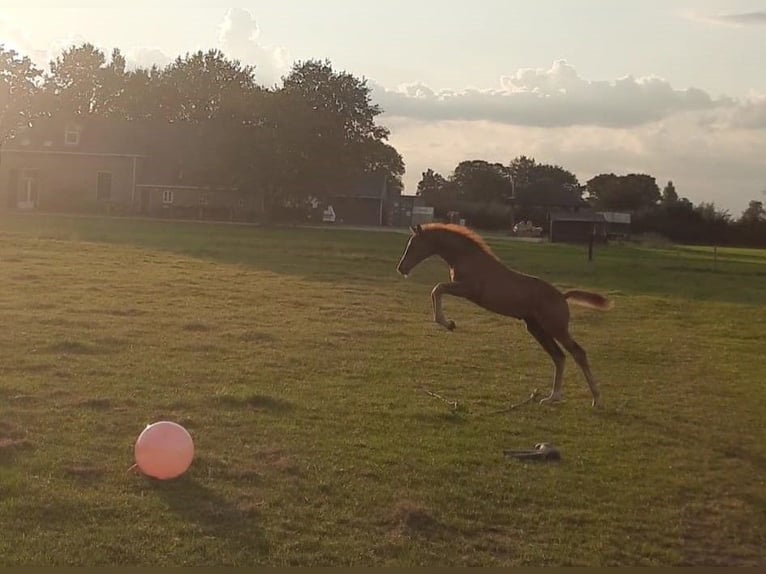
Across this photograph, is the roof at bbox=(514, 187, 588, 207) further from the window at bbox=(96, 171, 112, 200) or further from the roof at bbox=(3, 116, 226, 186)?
the window at bbox=(96, 171, 112, 200)

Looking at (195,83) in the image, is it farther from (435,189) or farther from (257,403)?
(257,403)

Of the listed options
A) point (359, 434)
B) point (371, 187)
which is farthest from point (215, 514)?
point (371, 187)

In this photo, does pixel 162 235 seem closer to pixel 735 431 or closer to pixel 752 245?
pixel 735 431

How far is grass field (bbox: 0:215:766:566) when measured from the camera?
6.62m

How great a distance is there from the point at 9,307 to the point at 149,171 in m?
52.2

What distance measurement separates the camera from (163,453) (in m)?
7.71

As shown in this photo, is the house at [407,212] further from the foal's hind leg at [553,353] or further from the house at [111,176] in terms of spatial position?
the foal's hind leg at [553,353]

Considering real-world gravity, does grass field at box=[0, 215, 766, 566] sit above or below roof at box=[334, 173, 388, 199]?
below

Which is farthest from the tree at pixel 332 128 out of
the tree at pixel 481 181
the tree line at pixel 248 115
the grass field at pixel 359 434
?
the grass field at pixel 359 434

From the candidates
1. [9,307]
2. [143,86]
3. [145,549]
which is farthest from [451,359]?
[143,86]

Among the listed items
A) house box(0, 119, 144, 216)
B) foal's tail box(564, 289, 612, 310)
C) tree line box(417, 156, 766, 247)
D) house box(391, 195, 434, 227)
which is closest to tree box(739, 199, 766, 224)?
tree line box(417, 156, 766, 247)

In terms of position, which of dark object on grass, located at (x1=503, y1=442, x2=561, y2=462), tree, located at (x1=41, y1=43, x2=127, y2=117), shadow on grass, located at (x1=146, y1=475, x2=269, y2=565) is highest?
tree, located at (x1=41, y1=43, x2=127, y2=117)

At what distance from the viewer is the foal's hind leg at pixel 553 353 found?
11.6 m

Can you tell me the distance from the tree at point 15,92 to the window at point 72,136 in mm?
12081
